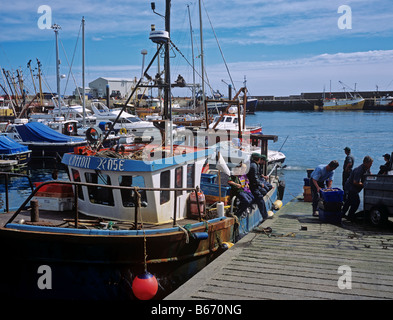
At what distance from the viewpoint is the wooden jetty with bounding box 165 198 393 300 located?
581cm

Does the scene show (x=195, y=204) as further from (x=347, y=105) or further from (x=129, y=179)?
(x=347, y=105)

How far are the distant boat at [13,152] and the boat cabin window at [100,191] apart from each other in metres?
18.7

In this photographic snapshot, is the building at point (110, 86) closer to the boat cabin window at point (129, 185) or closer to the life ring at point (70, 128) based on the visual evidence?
the life ring at point (70, 128)

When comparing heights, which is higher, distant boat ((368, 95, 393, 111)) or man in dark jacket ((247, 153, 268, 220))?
distant boat ((368, 95, 393, 111))

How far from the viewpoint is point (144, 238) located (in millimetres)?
7156

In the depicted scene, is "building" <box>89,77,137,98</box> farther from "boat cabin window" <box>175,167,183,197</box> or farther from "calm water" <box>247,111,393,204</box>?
"boat cabin window" <box>175,167,183,197</box>

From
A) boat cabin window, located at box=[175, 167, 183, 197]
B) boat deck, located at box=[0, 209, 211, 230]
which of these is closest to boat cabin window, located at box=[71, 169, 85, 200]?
boat deck, located at box=[0, 209, 211, 230]

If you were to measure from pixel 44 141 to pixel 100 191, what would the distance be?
22563 millimetres

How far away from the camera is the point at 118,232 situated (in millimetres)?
7285

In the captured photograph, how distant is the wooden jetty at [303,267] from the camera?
5.81m

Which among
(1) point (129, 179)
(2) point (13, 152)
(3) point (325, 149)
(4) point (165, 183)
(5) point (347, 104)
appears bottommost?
(3) point (325, 149)

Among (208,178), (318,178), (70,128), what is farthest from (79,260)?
(70,128)

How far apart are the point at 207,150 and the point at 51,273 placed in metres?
4.57

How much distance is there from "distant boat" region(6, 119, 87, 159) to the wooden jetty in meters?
22.2
